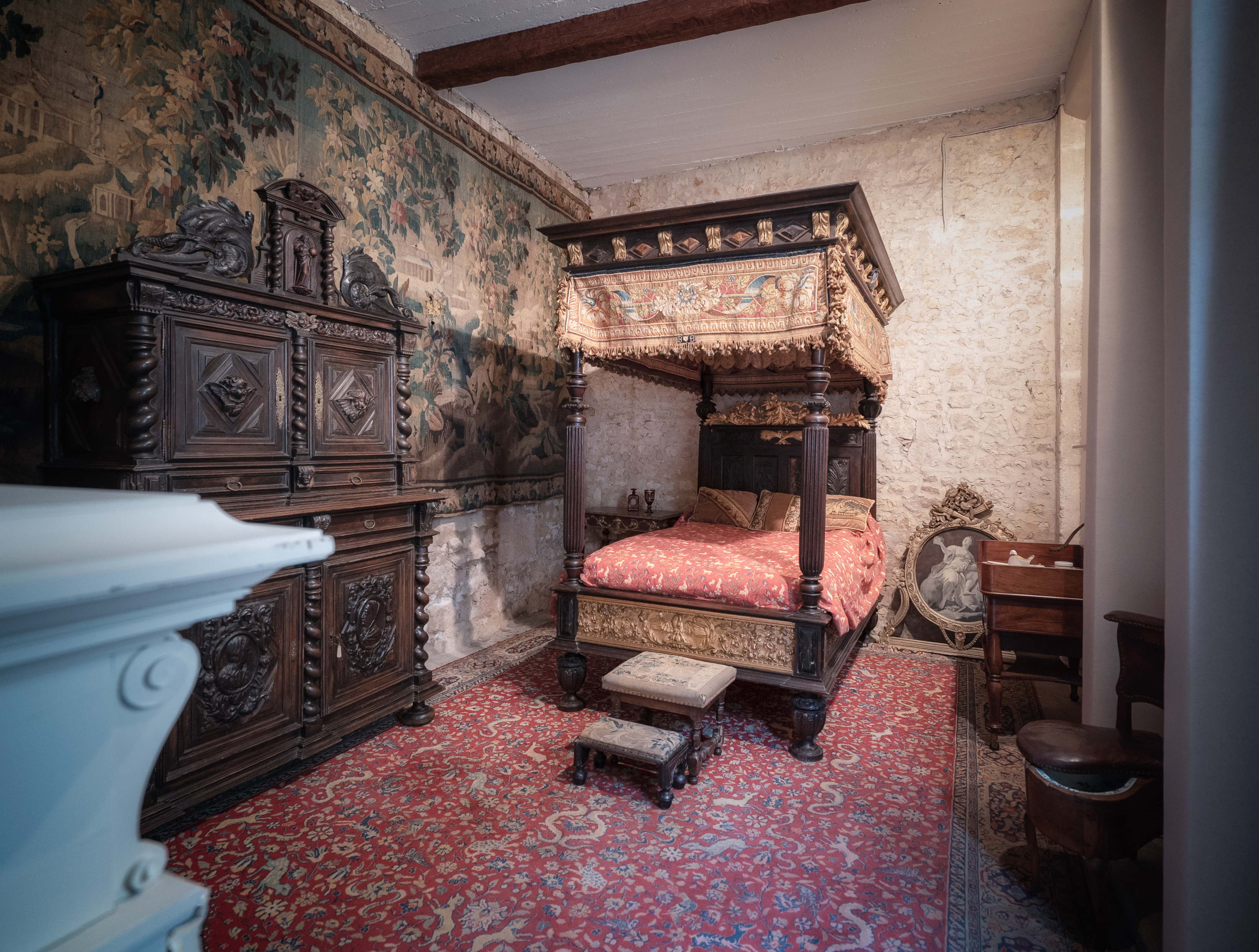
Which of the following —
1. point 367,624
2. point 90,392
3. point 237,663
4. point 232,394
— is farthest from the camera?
point 367,624

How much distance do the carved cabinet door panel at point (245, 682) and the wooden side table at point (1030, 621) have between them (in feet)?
12.3

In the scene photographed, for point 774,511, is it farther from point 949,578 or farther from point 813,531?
point 813,531

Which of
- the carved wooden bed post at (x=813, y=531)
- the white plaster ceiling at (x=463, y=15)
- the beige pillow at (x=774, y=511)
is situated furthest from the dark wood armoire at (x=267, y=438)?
the beige pillow at (x=774, y=511)

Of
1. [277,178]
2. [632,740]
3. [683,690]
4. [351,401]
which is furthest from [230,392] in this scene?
[683,690]

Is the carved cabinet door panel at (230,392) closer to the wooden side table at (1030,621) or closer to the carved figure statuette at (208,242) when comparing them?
the carved figure statuette at (208,242)

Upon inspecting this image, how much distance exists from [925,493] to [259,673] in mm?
5285

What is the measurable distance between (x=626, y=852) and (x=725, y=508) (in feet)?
11.9

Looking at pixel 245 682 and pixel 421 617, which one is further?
pixel 421 617

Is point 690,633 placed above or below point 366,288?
below

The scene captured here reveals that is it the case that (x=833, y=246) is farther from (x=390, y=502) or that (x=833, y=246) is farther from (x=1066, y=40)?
(x=1066, y=40)

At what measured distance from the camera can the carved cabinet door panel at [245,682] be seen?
2734mm

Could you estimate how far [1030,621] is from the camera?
3645 millimetres

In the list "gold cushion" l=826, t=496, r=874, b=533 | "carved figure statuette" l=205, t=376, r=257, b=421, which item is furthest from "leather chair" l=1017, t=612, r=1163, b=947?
"carved figure statuette" l=205, t=376, r=257, b=421

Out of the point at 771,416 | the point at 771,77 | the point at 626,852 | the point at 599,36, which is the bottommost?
the point at 626,852
